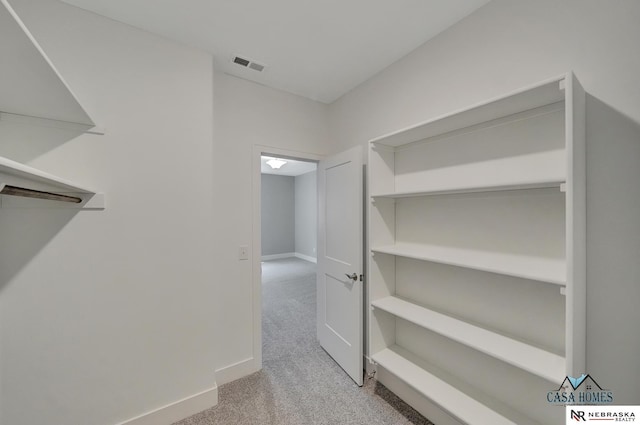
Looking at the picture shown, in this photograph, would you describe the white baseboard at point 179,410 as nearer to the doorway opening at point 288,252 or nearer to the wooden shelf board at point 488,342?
the doorway opening at point 288,252

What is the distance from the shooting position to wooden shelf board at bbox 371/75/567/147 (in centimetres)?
104

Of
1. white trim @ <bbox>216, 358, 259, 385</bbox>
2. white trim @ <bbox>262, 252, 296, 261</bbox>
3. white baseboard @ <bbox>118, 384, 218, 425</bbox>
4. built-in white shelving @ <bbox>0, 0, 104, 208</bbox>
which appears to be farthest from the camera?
white trim @ <bbox>262, 252, 296, 261</bbox>

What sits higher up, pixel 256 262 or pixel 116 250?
pixel 116 250

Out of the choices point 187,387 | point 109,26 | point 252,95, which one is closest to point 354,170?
point 252,95

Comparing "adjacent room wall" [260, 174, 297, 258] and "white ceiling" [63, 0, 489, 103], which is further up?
"white ceiling" [63, 0, 489, 103]

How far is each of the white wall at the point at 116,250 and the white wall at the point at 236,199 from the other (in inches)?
8.5

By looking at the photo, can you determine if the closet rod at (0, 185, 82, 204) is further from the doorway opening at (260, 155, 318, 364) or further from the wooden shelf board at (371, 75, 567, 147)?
the doorway opening at (260, 155, 318, 364)

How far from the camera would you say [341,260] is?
2230 mm

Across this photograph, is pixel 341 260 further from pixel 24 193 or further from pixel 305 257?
pixel 305 257

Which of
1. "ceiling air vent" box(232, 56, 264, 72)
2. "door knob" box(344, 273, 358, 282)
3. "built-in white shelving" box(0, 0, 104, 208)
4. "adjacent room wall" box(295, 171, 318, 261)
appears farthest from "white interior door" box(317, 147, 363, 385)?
"adjacent room wall" box(295, 171, 318, 261)

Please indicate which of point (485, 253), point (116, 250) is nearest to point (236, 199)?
point (116, 250)

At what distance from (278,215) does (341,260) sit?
5809 millimetres

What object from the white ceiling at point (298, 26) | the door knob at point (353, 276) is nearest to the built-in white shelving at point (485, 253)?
the door knob at point (353, 276)

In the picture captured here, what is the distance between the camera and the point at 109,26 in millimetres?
1532
